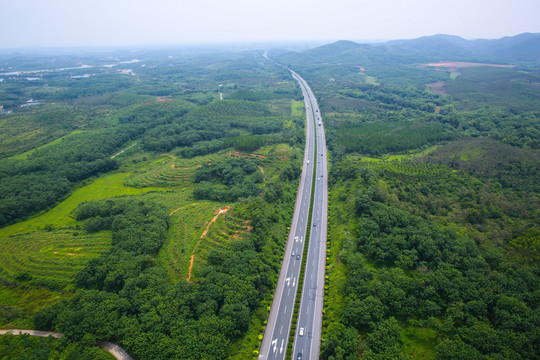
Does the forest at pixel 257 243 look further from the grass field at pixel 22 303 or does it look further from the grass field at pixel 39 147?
the grass field at pixel 39 147

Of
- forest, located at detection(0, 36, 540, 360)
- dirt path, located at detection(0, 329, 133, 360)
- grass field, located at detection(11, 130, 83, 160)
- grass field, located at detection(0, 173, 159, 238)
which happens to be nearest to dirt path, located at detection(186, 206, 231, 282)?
forest, located at detection(0, 36, 540, 360)

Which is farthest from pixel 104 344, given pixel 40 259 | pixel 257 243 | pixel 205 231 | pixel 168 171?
pixel 168 171

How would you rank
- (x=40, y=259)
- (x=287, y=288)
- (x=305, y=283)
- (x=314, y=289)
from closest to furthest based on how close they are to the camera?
(x=314, y=289)
(x=287, y=288)
(x=305, y=283)
(x=40, y=259)

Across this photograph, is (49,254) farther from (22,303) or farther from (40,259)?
A: (22,303)

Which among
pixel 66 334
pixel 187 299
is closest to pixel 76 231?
pixel 66 334

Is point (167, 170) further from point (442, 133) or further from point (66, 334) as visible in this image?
point (442, 133)
